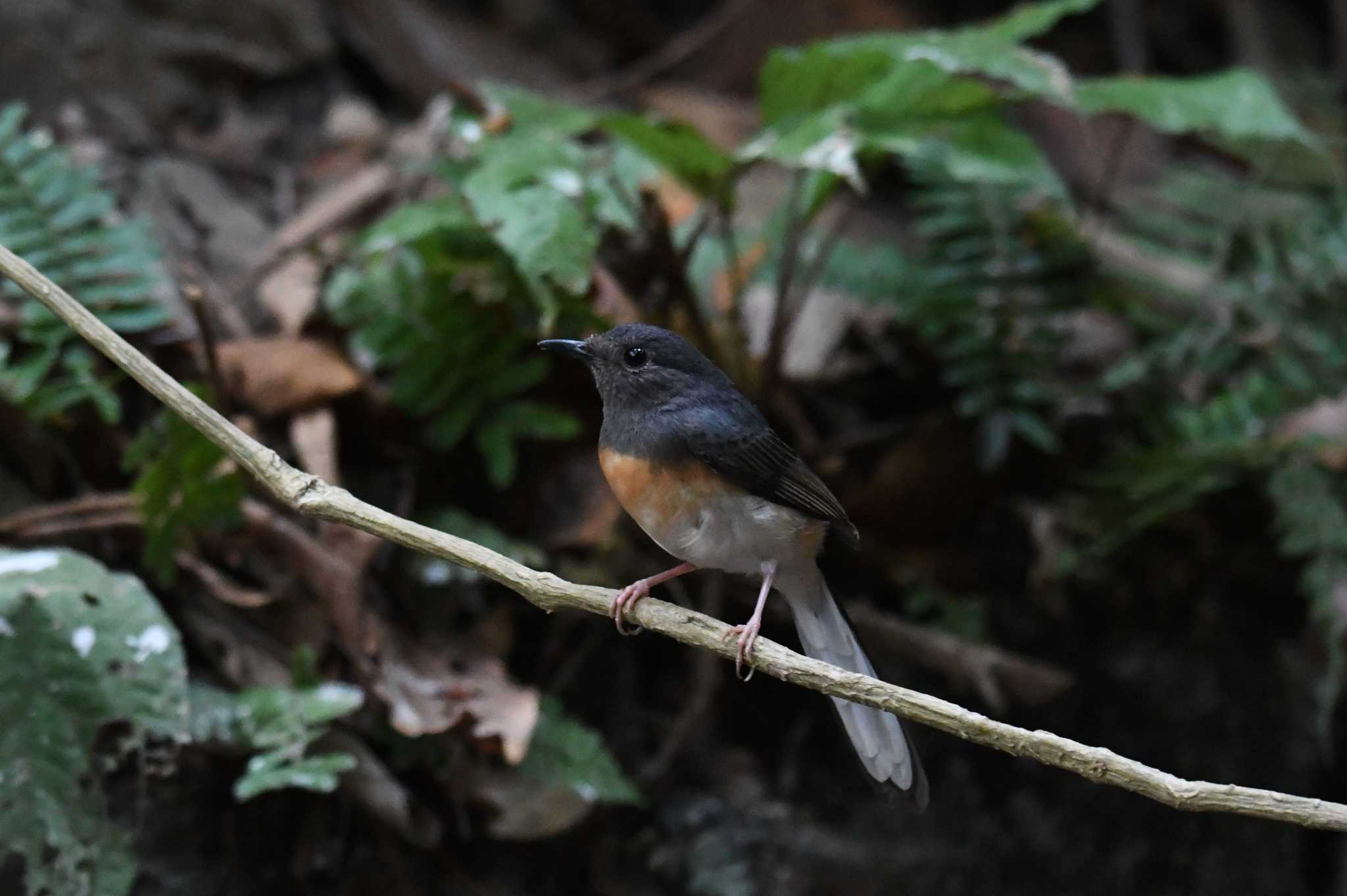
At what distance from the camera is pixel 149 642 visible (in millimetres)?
3006

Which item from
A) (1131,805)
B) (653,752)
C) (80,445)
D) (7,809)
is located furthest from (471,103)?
(1131,805)

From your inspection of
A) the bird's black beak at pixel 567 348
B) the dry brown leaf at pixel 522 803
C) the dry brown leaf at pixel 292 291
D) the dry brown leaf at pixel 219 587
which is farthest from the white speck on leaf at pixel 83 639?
the dry brown leaf at pixel 292 291

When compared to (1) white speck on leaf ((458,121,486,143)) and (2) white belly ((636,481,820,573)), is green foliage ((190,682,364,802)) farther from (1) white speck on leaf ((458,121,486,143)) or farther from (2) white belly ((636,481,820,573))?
(1) white speck on leaf ((458,121,486,143))

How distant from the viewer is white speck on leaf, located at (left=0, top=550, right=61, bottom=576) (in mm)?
3053

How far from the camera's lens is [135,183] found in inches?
195

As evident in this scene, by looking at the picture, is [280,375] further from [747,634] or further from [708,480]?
[747,634]

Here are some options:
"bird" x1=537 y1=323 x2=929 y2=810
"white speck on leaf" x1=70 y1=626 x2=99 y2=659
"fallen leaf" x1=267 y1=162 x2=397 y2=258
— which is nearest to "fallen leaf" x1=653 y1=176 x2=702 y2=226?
"fallen leaf" x1=267 y1=162 x2=397 y2=258

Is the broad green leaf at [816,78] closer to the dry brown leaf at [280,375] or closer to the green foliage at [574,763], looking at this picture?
the dry brown leaf at [280,375]

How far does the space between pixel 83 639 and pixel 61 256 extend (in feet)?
4.43

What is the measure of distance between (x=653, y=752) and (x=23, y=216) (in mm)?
2484

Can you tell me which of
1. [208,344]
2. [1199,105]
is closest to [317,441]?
[208,344]

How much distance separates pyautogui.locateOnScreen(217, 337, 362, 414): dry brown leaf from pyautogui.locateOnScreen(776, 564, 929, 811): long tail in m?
1.65

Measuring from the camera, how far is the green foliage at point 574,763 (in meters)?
3.54

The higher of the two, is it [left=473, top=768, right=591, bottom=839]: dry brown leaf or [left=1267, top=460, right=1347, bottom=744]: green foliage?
[left=473, top=768, right=591, bottom=839]: dry brown leaf
